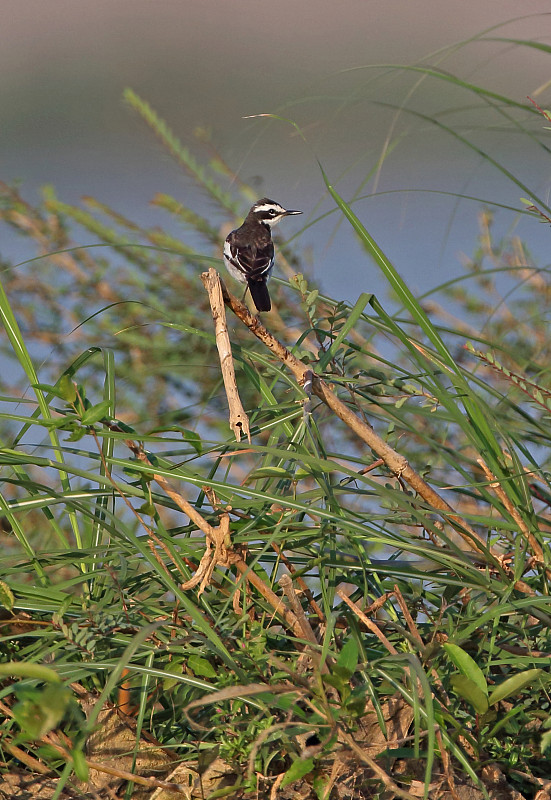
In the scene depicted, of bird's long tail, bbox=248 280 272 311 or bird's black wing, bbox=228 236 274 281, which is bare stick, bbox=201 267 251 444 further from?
bird's black wing, bbox=228 236 274 281

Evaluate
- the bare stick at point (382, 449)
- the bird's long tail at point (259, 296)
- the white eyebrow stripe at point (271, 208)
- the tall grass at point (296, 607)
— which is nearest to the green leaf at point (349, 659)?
the tall grass at point (296, 607)

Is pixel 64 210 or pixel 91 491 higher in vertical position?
pixel 64 210

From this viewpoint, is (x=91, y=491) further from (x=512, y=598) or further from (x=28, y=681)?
(x=512, y=598)

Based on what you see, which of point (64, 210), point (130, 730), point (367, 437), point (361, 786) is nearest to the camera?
point (361, 786)

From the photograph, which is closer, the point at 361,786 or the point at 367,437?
the point at 361,786

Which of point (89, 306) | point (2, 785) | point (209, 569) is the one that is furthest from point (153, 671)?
point (89, 306)

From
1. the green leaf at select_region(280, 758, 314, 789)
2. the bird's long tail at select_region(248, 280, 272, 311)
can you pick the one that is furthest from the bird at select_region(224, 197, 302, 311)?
the green leaf at select_region(280, 758, 314, 789)

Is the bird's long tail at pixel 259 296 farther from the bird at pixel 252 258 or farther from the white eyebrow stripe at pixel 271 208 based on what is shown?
the white eyebrow stripe at pixel 271 208
